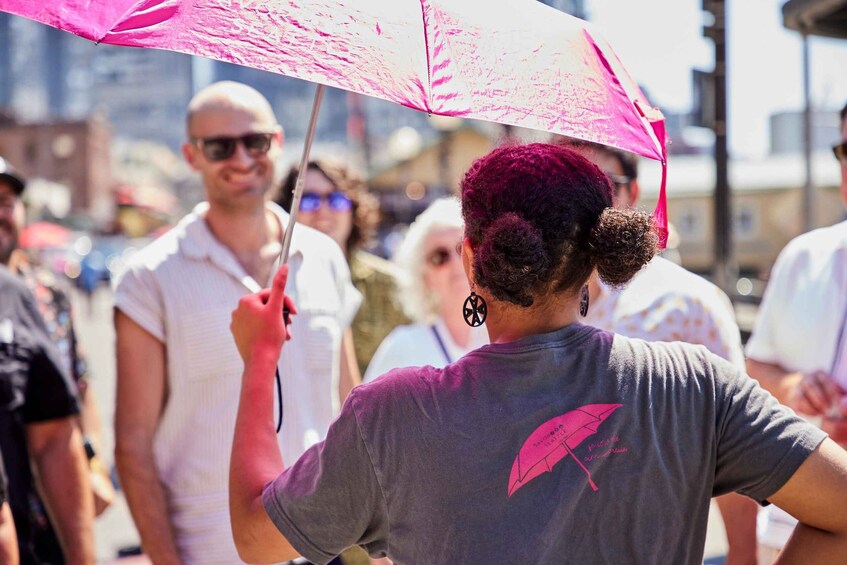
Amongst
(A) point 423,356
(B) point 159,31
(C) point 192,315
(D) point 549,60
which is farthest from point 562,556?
(A) point 423,356

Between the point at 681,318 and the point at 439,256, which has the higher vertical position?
the point at 439,256

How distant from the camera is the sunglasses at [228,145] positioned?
133 inches

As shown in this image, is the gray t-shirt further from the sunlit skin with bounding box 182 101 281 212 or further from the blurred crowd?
the sunlit skin with bounding box 182 101 281 212

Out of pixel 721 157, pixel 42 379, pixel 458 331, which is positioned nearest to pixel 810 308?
pixel 458 331

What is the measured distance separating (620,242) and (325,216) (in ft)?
12.3

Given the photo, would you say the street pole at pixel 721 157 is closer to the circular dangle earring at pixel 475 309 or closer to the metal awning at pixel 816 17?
the metal awning at pixel 816 17

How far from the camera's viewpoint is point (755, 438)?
5.74ft

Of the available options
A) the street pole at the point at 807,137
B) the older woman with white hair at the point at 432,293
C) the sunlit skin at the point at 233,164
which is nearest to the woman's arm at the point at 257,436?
the sunlit skin at the point at 233,164

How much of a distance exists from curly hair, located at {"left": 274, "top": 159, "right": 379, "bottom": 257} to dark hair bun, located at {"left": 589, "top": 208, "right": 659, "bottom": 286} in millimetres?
3815

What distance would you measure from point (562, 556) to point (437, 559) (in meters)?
0.21

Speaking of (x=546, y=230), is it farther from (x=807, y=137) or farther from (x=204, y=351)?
(x=807, y=137)

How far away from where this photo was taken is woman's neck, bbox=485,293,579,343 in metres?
1.83

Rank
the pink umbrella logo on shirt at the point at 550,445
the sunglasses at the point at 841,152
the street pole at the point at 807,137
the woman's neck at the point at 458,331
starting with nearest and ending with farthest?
the pink umbrella logo on shirt at the point at 550,445
the sunglasses at the point at 841,152
the woman's neck at the point at 458,331
the street pole at the point at 807,137

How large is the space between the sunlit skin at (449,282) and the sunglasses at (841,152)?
147 cm
